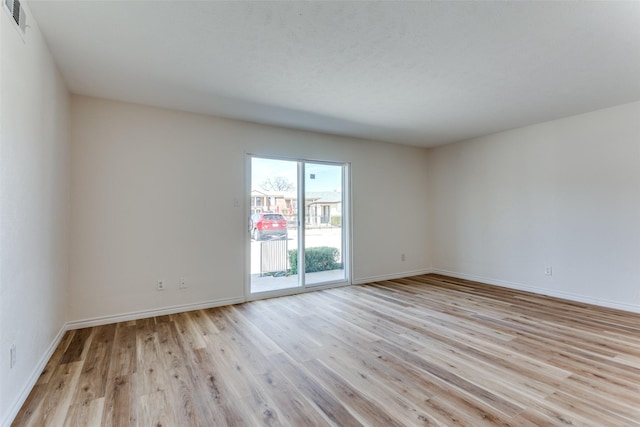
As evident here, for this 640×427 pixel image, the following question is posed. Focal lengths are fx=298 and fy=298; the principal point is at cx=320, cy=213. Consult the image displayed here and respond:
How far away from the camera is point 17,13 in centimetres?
178

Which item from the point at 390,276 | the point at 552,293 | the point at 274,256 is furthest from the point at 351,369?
the point at 552,293

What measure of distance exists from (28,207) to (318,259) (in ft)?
11.8

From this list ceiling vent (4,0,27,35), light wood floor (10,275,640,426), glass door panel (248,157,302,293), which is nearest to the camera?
ceiling vent (4,0,27,35)

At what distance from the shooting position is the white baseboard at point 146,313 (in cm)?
321

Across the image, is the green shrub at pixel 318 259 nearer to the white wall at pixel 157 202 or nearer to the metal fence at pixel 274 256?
the metal fence at pixel 274 256

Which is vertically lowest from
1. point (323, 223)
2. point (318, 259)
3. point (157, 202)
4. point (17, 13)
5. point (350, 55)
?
point (318, 259)

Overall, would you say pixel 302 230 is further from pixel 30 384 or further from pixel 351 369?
pixel 30 384

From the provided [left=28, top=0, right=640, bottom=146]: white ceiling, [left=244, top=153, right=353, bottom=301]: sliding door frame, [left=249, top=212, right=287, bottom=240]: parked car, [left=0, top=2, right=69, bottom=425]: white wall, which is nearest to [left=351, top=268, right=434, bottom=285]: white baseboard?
[left=244, top=153, right=353, bottom=301]: sliding door frame

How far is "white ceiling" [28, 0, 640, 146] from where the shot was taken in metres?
1.99

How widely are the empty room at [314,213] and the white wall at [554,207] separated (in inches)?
1.1

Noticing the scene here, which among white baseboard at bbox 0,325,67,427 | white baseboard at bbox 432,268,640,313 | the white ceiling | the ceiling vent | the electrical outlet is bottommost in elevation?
white baseboard at bbox 0,325,67,427

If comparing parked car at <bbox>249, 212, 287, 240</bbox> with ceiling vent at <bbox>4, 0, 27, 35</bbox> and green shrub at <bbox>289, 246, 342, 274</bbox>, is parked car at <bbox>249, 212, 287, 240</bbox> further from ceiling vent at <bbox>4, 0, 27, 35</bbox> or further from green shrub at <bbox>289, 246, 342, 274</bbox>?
ceiling vent at <bbox>4, 0, 27, 35</bbox>

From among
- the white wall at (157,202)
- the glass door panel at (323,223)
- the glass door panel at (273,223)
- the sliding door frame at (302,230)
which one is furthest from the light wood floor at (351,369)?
the glass door panel at (323,223)

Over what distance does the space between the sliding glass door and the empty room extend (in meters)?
0.04
